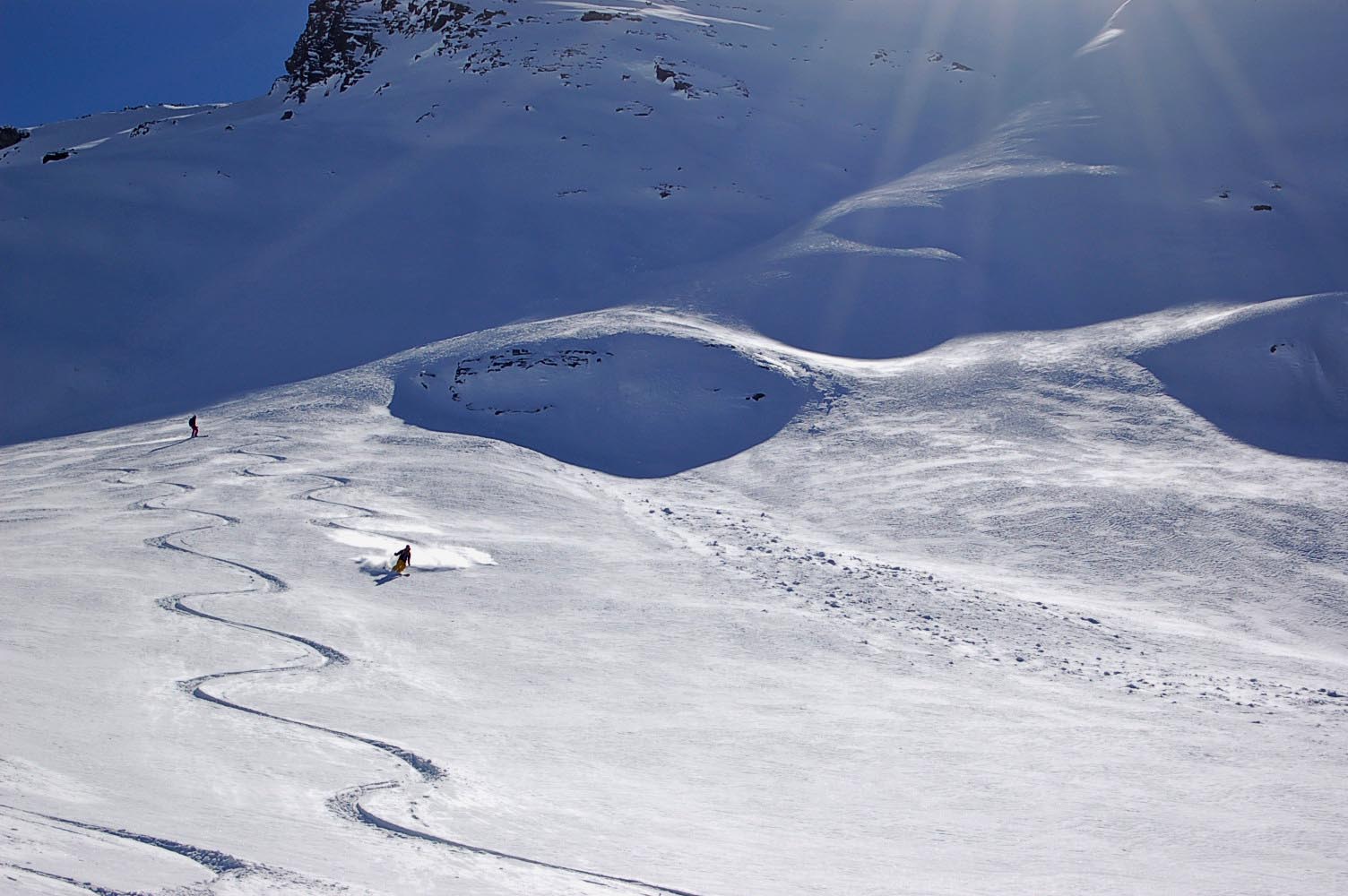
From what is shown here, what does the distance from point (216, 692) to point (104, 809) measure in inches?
131

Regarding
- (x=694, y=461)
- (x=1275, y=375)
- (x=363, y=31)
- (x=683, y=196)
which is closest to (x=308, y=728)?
(x=694, y=461)

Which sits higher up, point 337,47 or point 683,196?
point 337,47

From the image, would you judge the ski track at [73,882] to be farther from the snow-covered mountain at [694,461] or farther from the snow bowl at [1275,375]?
the snow bowl at [1275,375]

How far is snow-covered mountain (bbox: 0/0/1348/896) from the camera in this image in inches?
282

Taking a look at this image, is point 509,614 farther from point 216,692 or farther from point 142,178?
point 142,178

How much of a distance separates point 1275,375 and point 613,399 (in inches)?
763

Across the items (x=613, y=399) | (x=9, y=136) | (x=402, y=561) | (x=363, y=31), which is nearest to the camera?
(x=402, y=561)

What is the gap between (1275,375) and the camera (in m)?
29.3

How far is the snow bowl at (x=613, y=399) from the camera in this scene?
2895 cm

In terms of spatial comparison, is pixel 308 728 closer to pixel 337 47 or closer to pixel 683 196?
pixel 683 196

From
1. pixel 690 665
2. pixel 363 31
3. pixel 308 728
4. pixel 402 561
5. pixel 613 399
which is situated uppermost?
pixel 363 31

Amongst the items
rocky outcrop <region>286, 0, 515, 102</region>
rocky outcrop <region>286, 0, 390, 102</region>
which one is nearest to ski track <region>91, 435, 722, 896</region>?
rocky outcrop <region>286, 0, 515, 102</region>

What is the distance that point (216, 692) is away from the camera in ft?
29.5

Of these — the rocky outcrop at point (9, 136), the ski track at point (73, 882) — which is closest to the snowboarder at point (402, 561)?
the ski track at point (73, 882)
